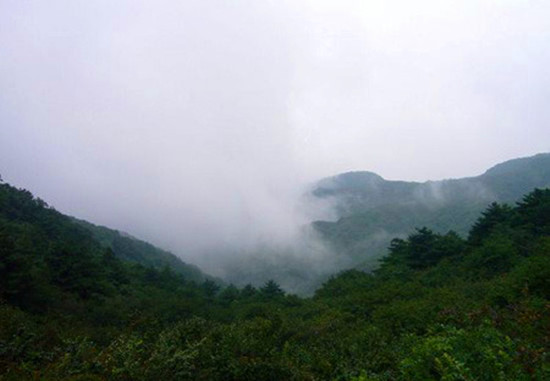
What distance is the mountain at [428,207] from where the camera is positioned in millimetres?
80688

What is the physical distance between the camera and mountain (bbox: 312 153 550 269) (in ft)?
265

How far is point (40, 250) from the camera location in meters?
32.6

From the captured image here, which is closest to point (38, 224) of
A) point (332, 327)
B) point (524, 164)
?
point (332, 327)

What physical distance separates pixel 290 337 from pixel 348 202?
136 m

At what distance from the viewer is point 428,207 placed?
99125mm

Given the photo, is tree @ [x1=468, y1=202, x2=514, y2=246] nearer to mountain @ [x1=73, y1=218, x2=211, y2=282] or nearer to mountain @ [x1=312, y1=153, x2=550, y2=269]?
mountain @ [x1=312, y1=153, x2=550, y2=269]

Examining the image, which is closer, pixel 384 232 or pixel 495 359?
pixel 495 359

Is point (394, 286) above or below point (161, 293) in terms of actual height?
above

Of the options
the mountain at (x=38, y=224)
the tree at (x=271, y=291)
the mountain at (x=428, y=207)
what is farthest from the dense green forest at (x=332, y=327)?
the mountain at (x=428, y=207)

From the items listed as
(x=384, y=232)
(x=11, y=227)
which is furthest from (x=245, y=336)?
(x=384, y=232)

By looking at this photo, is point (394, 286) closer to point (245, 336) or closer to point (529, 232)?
point (529, 232)

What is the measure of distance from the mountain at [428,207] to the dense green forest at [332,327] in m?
44.0

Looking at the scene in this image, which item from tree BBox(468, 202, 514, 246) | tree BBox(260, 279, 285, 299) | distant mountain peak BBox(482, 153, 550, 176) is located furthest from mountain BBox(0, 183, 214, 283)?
distant mountain peak BBox(482, 153, 550, 176)

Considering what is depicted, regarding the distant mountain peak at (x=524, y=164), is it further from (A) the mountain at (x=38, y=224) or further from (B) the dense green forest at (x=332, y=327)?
(A) the mountain at (x=38, y=224)
